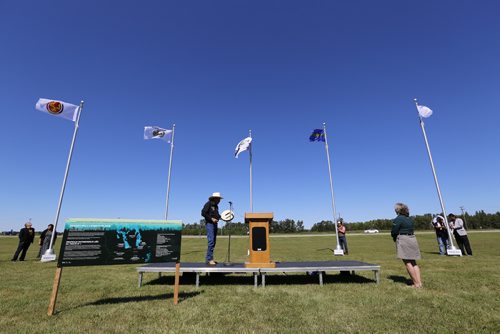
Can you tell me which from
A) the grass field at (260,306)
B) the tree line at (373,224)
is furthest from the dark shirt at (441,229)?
the tree line at (373,224)

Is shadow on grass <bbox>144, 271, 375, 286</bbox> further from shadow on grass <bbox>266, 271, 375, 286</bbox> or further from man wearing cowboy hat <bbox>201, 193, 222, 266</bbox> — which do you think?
man wearing cowboy hat <bbox>201, 193, 222, 266</bbox>

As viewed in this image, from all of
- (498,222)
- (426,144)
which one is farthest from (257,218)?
(498,222)

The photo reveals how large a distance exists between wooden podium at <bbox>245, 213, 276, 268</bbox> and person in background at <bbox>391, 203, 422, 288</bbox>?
3.55 metres

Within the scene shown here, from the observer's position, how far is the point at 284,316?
4.94 metres

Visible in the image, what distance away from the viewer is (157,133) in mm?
19438

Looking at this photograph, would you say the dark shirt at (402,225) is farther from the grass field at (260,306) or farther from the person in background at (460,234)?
the person in background at (460,234)

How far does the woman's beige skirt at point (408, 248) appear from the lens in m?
7.00

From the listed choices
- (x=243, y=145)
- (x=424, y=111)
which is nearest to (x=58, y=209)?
(x=243, y=145)

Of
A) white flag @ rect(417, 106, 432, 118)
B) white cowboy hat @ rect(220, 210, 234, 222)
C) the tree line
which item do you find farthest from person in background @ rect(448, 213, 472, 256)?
the tree line

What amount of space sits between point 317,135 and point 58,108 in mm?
17623

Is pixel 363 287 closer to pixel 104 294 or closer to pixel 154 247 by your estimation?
pixel 154 247

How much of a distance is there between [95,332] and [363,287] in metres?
6.27

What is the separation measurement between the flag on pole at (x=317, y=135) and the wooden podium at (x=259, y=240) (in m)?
14.1

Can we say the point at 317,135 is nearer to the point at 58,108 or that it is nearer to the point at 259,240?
the point at 259,240
